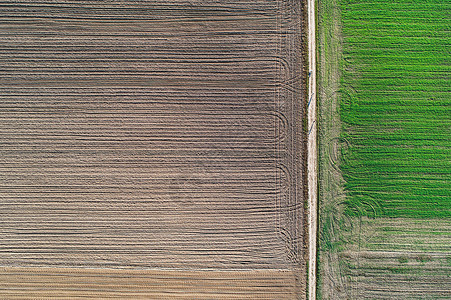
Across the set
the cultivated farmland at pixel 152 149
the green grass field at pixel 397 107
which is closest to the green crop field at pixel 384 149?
the green grass field at pixel 397 107

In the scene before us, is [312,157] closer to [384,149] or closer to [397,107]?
[384,149]

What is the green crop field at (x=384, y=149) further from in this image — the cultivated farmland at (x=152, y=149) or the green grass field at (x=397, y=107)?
the cultivated farmland at (x=152, y=149)

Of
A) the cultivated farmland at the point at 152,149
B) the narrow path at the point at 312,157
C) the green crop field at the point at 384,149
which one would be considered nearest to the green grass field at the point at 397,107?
the green crop field at the point at 384,149

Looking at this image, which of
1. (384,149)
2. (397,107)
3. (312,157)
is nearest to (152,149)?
(312,157)

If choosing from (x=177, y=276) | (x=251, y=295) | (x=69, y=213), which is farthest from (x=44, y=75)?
(x=251, y=295)

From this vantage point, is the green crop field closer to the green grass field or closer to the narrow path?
the green grass field
